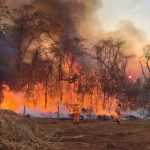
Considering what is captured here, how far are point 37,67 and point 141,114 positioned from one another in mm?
16821

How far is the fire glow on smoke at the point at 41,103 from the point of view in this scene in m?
51.0

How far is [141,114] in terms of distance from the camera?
61438 millimetres

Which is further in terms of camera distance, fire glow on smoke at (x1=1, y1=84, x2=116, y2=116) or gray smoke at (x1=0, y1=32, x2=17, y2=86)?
fire glow on smoke at (x1=1, y1=84, x2=116, y2=116)

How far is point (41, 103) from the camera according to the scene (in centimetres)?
6166

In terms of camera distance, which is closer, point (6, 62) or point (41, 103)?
point (6, 62)

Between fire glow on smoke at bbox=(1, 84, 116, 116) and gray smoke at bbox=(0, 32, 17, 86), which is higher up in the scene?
gray smoke at bbox=(0, 32, 17, 86)

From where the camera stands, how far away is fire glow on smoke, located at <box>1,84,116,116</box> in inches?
2008

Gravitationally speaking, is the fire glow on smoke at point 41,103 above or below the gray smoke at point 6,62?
below

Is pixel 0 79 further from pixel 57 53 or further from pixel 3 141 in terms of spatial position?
pixel 3 141

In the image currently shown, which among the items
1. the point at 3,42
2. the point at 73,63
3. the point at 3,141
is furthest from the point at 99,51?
the point at 3,141

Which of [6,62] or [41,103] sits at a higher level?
[6,62]

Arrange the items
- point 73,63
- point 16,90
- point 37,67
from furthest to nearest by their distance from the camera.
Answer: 1. point 73,63
2. point 37,67
3. point 16,90

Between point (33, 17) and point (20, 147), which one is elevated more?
point (33, 17)

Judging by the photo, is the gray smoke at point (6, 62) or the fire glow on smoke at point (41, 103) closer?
the gray smoke at point (6, 62)
